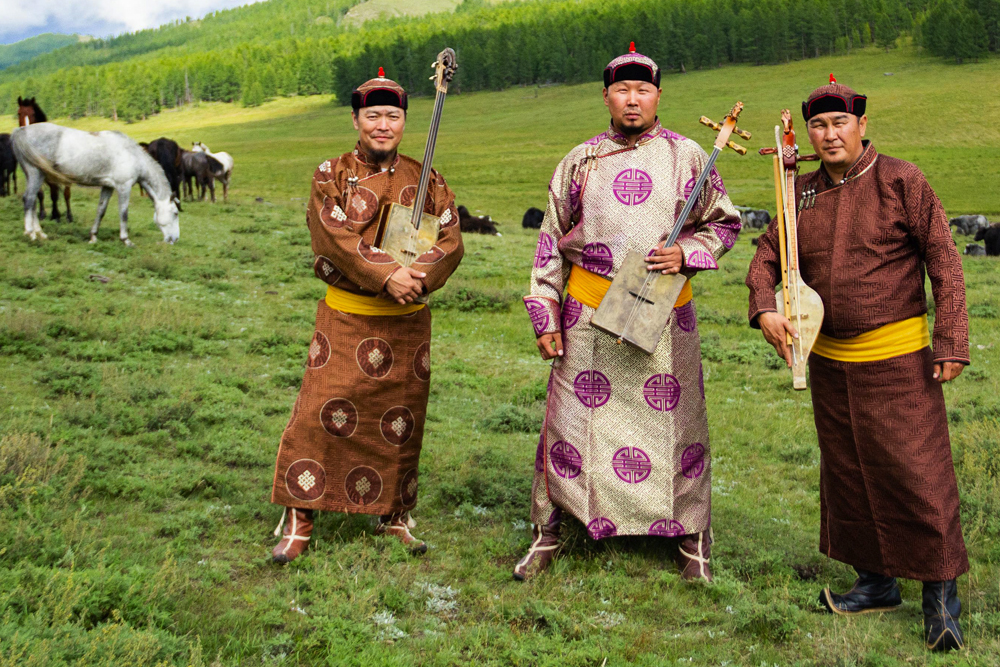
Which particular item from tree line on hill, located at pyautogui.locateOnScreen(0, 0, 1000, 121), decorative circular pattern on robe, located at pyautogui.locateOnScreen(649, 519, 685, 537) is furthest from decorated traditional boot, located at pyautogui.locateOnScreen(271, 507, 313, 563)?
tree line on hill, located at pyautogui.locateOnScreen(0, 0, 1000, 121)

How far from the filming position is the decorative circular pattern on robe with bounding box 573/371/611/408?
3873 mm

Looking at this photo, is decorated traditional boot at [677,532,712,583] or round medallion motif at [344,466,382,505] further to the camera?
round medallion motif at [344,466,382,505]

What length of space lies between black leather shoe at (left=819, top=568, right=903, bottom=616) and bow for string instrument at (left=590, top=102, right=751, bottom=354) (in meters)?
1.34

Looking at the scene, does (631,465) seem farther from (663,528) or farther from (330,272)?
(330,272)

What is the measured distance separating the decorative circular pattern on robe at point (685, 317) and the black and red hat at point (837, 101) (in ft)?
3.40

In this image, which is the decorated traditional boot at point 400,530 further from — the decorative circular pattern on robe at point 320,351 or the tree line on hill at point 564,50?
the tree line on hill at point 564,50

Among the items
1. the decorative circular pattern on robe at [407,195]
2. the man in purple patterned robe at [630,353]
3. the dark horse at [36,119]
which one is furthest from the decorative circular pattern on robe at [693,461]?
the dark horse at [36,119]

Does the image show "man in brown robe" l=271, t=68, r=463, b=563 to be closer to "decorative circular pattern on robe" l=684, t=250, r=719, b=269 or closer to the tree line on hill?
"decorative circular pattern on robe" l=684, t=250, r=719, b=269

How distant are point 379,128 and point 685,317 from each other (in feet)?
5.71

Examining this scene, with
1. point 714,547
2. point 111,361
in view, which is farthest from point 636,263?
point 111,361

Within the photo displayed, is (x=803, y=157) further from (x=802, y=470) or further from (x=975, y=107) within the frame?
(x=975, y=107)

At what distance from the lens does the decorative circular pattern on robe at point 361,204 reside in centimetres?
396

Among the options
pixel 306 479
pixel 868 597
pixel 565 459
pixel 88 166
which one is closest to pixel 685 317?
pixel 565 459

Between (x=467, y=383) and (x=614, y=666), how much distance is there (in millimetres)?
4686
